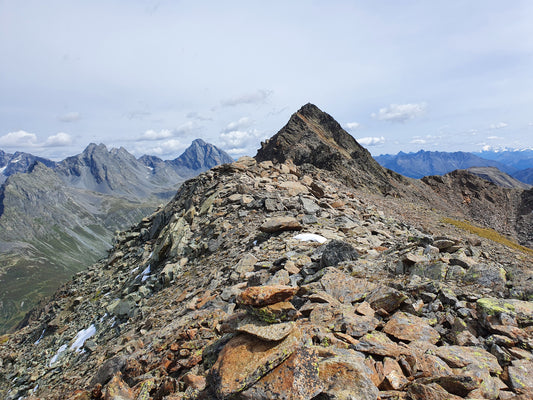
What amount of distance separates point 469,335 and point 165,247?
21.7 metres

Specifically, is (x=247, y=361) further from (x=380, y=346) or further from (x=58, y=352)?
(x=58, y=352)

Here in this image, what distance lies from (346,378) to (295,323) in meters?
1.88

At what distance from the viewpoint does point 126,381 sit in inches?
371

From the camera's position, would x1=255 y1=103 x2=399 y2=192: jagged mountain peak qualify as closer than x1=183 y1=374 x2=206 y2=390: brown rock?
No

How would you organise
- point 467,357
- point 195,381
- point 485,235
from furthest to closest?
point 485,235 → point 195,381 → point 467,357

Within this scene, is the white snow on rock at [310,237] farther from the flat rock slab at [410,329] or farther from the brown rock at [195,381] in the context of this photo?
the brown rock at [195,381]

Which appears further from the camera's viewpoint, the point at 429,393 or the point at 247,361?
the point at 247,361

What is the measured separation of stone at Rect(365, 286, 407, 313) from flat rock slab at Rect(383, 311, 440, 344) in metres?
0.63

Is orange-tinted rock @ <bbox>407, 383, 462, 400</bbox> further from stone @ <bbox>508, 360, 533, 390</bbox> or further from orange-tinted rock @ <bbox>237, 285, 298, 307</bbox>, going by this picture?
orange-tinted rock @ <bbox>237, 285, 298, 307</bbox>

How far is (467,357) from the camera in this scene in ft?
21.2

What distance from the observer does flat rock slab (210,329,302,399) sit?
6023mm

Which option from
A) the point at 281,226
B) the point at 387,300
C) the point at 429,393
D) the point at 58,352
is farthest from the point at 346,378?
the point at 58,352

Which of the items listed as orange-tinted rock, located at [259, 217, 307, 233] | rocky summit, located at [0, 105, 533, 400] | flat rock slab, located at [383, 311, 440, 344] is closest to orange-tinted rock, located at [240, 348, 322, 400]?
rocky summit, located at [0, 105, 533, 400]

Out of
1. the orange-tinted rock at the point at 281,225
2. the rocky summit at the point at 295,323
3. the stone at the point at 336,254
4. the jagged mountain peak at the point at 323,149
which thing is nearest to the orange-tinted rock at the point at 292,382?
the rocky summit at the point at 295,323
